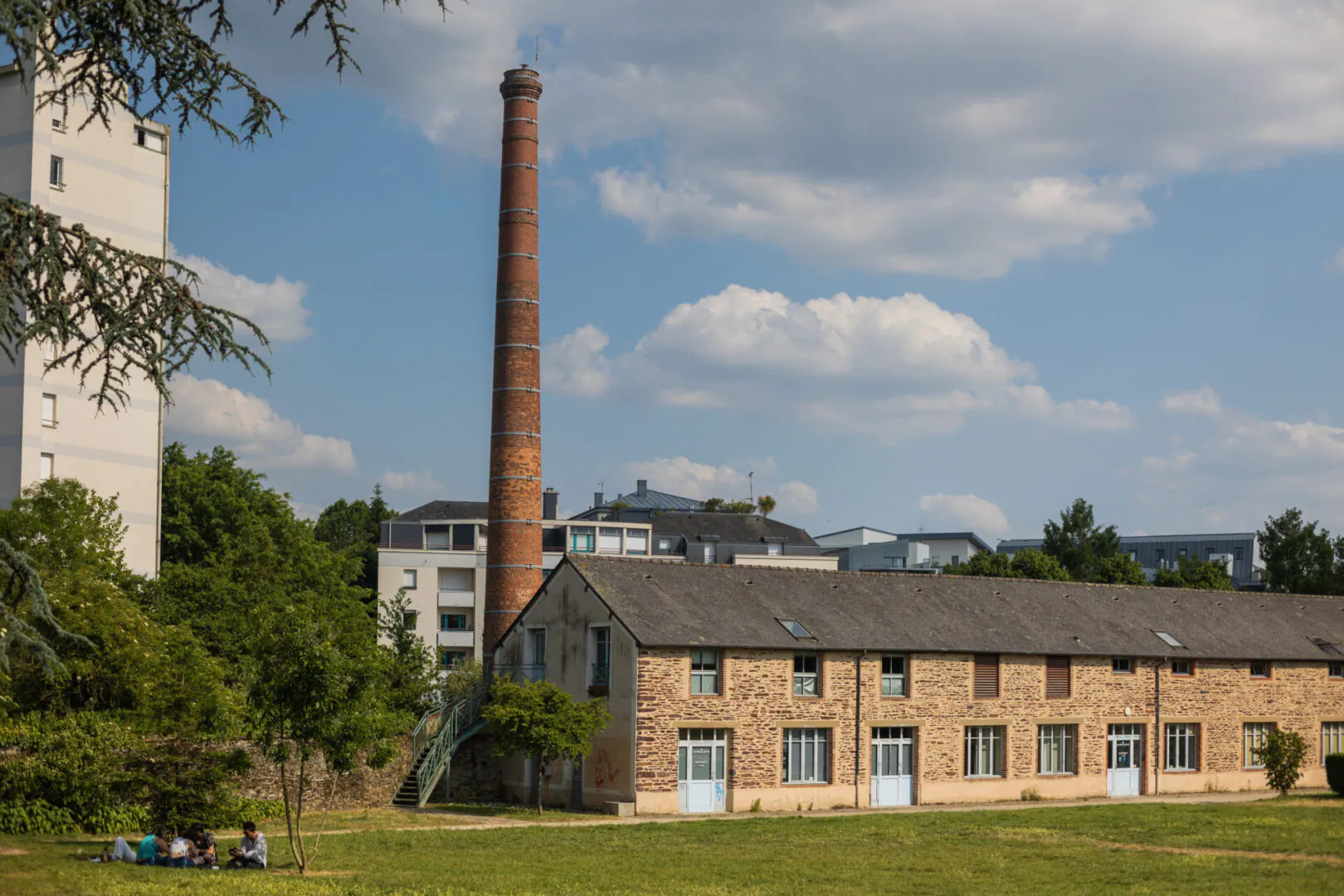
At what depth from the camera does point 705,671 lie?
38.8 meters

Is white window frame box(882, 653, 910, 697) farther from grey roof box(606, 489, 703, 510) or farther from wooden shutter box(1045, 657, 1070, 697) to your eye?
grey roof box(606, 489, 703, 510)

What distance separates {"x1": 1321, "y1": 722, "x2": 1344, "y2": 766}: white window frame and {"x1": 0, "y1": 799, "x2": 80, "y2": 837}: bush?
3937 centimetres

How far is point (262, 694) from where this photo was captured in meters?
25.8

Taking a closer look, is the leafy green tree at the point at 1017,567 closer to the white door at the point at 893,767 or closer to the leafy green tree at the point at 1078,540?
the leafy green tree at the point at 1078,540

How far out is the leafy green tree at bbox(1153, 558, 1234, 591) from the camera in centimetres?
7697

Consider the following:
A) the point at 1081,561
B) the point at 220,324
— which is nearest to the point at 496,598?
the point at 220,324

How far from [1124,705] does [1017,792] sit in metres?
5.15

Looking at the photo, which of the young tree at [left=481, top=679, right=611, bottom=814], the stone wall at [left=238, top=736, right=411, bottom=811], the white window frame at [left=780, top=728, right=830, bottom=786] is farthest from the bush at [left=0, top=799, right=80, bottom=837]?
the white window frame at [left=780, top=728, right=830, bottom=786]

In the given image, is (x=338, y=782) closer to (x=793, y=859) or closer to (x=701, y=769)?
(x=701, y=769)

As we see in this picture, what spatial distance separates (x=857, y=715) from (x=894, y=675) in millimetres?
1823

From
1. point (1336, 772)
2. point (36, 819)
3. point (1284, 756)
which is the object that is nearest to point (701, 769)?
point (36, 819)

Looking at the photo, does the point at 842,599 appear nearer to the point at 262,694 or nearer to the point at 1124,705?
the point at 1124,705

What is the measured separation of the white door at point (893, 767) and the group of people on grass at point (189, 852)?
778 inches

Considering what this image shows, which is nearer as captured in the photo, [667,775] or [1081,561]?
[667,775]
